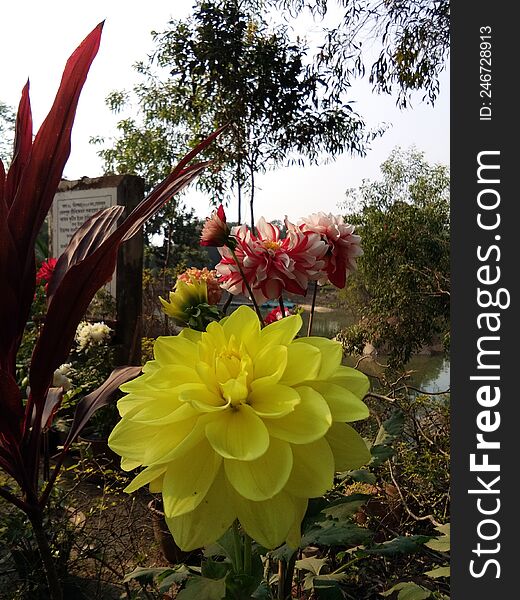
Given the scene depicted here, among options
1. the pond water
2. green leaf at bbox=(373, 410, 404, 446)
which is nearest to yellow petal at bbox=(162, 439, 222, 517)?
green leaf at bbox=(373, 410, 404, 446)

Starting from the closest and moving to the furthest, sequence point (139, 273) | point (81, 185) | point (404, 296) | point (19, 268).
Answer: point (19, 268), point (139, 273), point (81, 185), point (404, 296)

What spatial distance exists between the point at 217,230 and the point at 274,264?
3.9 inches

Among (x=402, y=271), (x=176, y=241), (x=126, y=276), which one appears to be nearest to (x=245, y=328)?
(x=126, y=276)

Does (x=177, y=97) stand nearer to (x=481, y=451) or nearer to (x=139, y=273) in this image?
(x=139, y=273)

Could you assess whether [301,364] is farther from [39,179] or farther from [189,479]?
[39,179]

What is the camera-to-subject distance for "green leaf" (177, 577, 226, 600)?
17.5 inches

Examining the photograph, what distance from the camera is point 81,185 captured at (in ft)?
12.3

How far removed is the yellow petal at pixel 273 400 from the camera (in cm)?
35

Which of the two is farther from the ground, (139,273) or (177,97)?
(177,97)

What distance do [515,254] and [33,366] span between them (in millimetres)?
660

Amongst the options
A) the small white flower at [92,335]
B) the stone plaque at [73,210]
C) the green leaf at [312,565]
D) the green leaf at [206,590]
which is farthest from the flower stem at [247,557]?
the stone plaque at [73,210]

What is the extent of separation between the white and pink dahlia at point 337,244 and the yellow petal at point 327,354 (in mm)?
534

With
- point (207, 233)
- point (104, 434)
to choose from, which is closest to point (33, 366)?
point (207, 233)

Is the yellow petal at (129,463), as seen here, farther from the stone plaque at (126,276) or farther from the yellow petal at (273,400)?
the stone plaque at (126,276)
